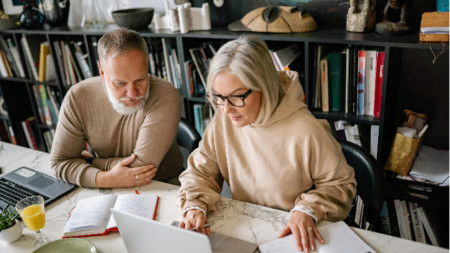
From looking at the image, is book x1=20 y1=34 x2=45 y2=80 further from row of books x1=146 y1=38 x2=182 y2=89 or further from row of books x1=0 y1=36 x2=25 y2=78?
row of books x1=146 y1=38 x2=182 y2=89

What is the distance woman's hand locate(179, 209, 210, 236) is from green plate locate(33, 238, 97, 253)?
29 cm

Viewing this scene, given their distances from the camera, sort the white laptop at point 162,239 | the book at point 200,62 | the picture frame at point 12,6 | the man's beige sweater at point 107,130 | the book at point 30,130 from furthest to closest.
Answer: the book at point 30,130, the picture frame at point 12,6, the book at point 200,62, the man's beige sweater at point 107,130, the white laptop at point 162,239

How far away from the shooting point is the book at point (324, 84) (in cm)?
201

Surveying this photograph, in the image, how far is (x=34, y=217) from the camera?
123 centimetres

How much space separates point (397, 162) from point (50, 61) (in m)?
2.59

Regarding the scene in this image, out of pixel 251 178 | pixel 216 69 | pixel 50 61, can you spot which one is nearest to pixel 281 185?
pixel 251 178

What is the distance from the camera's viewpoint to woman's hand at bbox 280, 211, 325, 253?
1.11 meters

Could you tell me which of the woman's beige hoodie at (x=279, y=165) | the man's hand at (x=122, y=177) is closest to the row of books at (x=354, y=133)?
the woman's beige hoodie at (x=279, y=165)

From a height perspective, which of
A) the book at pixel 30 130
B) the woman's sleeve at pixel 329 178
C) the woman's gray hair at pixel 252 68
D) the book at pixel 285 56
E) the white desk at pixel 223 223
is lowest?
the book at pixel 30 130

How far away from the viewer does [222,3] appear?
2.41m

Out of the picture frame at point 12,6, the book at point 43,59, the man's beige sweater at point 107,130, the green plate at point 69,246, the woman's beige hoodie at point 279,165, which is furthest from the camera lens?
the picture frame at point 12,6

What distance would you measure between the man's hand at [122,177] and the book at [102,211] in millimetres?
71

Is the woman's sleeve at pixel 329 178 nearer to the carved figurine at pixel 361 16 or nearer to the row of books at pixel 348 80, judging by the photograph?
the row of books at pixel 348 80

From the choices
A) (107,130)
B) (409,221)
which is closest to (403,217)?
(409,221)
